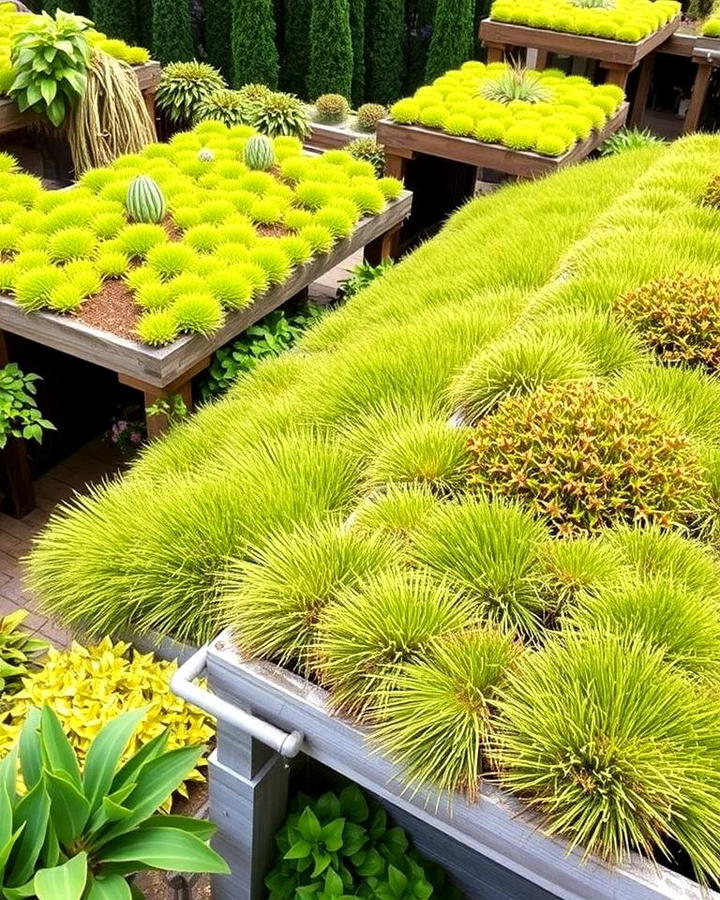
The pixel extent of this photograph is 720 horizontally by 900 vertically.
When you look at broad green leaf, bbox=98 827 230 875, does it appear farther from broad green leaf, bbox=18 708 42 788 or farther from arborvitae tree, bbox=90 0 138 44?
arborvitae tree, bbox=90 0 138 44

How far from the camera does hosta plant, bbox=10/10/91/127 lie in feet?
17.9

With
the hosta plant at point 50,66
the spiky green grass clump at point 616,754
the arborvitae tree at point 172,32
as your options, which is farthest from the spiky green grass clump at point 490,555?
the arborvitae tree at point 172,32

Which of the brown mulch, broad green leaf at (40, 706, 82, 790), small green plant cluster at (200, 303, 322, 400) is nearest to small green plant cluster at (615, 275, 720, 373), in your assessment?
small green plant cluster at (200, 303, 322, 400)

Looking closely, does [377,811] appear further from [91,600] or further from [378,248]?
[378,248]

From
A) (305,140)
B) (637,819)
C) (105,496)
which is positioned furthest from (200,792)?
(305,140)

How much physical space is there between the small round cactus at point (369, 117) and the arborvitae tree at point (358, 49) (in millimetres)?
2160

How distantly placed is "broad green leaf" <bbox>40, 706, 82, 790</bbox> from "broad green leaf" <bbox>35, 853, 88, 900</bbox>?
0.86ft

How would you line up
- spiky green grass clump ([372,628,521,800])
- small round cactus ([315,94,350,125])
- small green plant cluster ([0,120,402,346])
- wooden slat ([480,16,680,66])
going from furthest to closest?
small round cactus ([315,94,350,125]) → wooden slat ([480,16,680,66]) → small green plant cluster ([0,120,402,346]) → spiky green grass clump ([372,628,521,800])

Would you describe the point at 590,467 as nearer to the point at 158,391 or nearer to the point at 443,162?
the point at 158,391

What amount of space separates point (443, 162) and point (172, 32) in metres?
4.61

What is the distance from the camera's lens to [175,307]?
3.86m

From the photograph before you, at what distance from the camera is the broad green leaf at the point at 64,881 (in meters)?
1.63

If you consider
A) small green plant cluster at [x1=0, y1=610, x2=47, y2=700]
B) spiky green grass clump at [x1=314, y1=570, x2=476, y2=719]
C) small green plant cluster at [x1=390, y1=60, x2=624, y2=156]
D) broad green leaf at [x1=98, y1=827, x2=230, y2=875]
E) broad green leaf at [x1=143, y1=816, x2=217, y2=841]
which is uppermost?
small green plant cluster at [x1=390, y1=60, x2=624, y2=156]

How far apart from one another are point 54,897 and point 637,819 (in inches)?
45.6
